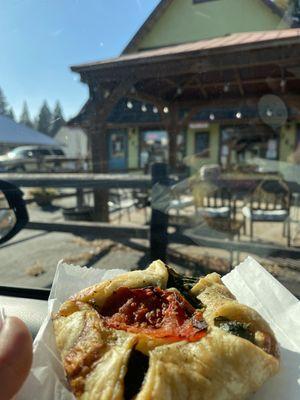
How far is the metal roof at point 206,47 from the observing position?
1785 mm

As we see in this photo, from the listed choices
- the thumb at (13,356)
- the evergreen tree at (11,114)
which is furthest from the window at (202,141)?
the thumb at (13,356)

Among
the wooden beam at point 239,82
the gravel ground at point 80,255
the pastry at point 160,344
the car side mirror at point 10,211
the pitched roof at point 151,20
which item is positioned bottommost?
the gravel ground at point 80,255

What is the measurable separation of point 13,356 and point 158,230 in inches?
117

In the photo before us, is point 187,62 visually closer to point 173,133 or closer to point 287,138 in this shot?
point 173,133

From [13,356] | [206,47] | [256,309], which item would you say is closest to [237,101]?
→ [206,47]

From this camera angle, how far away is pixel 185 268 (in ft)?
12.7

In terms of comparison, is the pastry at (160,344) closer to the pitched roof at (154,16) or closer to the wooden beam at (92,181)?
the pitched roof at (154,16)

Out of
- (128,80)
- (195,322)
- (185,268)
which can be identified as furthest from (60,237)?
(195,322)

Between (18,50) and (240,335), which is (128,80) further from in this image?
(240,335)

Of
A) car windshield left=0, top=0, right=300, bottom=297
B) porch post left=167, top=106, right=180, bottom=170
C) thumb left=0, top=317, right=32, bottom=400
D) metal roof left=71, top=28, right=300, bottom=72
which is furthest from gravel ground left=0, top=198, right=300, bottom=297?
porch post left=167, top=106, right=180, bottom=170

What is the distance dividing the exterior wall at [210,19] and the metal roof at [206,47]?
11 centimetres

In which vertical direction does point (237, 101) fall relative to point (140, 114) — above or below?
above

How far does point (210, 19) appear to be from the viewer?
65.9 inches

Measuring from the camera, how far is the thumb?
0.59m
